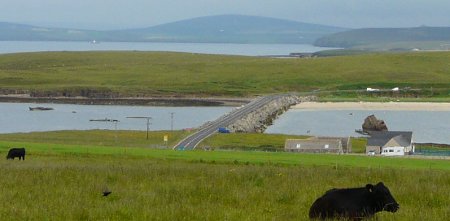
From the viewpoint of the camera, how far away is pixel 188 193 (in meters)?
11.1

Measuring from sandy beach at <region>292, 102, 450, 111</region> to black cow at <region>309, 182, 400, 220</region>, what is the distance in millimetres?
100880

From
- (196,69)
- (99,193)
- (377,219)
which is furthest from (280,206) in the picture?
(196,69)

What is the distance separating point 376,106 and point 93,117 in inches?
1742

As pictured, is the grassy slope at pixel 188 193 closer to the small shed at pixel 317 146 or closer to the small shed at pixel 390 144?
the small shed at pixel 317 146

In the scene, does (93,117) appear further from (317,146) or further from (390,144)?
(390,144)

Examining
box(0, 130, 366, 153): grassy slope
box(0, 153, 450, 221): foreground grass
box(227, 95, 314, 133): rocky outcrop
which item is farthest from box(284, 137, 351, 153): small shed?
box(0, 153, 450, 221): foreground grass

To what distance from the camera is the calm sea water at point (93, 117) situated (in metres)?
80.2

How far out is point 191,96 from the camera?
130 metres

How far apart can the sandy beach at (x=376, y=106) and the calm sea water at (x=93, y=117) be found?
13436mm

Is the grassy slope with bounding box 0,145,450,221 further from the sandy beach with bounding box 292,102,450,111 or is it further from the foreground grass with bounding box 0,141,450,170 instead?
the sandy beach with bounding box 292,102,450,111

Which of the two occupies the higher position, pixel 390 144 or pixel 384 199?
pixel 384 199

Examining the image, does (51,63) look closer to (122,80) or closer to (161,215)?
(122,80)

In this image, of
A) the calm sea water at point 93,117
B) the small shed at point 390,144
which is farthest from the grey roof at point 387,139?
the calm sea water at point 93,117

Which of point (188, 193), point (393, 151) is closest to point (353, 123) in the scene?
point (393, 151)
